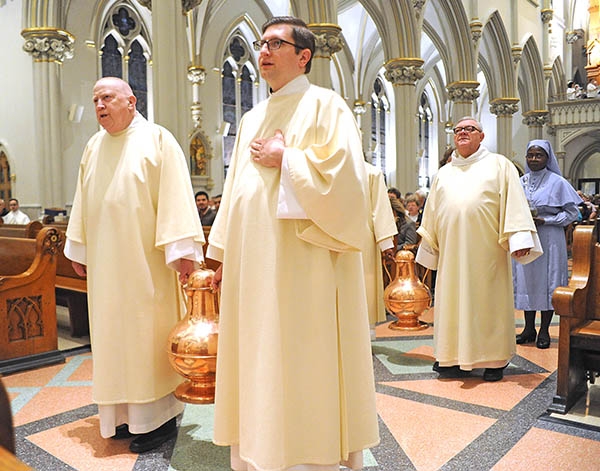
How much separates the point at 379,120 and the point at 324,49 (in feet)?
42.2

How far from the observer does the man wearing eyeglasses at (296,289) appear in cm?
210

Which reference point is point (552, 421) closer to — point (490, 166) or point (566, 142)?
point (490, 166)

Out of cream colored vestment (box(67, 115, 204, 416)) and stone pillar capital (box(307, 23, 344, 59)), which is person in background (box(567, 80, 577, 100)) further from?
cream colored vestment (box(67, 115, 204, 416))

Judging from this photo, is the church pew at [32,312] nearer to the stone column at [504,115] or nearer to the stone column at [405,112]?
the stone column at [405,112]

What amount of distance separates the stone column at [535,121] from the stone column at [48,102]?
59.1 ft

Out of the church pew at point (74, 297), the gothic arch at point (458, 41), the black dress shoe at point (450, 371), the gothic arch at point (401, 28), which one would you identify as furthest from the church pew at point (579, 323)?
the gothic arch at point (458, 41)

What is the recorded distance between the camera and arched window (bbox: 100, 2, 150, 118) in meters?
15.1

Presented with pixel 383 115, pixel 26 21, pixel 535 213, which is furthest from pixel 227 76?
pixel 535 213

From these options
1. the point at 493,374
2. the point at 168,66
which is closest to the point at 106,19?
the point at 168,66

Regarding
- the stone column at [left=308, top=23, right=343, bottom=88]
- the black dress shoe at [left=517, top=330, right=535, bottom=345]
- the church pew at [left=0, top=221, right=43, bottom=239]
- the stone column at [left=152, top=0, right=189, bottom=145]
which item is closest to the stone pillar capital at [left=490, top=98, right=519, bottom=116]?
the stone column at [left=308, top=23, right=343, bottom=88]


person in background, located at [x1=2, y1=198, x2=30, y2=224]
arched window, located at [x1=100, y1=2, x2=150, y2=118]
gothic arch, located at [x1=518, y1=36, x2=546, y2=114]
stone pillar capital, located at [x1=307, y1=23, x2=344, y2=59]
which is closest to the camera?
stone pillar capital, located at [x1=307, y1=23, x2=344, y2=59]

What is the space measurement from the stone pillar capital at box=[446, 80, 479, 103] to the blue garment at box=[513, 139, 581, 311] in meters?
12.5

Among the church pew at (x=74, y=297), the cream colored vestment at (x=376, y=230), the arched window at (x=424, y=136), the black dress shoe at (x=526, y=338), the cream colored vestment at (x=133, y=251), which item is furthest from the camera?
the arched window at (x=424, y=136)

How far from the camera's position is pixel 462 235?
13.3 feet
